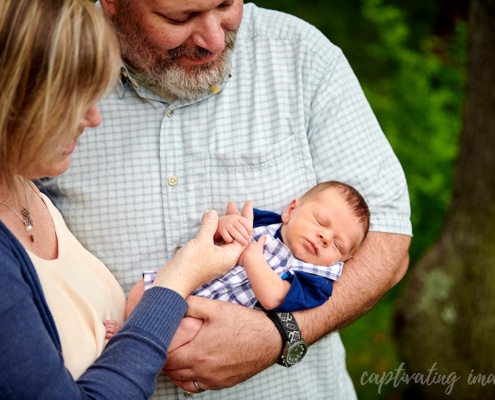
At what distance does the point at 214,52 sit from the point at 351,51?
497 cm

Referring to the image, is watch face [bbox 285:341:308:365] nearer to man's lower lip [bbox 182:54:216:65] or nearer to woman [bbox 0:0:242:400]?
woman [bbox 0:0:242:400]

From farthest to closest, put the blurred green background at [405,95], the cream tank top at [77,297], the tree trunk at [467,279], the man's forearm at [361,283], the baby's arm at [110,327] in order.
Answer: the blurred green background at [405,95], the tree trunk at [467,279], the man's forearm at [361,283], the baby's arm at [110,327], the cream tank top at [77,297]

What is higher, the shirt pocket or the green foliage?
the shirt pocket

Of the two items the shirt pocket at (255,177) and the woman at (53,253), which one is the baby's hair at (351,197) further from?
the woman at (53,253)

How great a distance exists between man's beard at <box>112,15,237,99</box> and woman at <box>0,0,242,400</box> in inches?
24.7

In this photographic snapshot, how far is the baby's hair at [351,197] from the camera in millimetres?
2605

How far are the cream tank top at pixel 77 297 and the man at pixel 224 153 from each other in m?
0.21

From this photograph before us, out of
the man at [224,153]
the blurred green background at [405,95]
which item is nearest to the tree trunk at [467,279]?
the blurred green background at [405,95]

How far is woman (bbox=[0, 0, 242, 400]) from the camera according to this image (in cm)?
178

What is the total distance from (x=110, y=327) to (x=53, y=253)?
290mm

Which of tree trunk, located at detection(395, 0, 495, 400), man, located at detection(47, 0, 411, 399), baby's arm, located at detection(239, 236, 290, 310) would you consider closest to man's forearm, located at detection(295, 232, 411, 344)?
man, located at detection(47, 0, 411, 399)

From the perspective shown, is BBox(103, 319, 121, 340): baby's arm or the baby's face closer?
BBox(103, 319, 121, 340): baby's arm

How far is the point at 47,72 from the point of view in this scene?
70.9 inches

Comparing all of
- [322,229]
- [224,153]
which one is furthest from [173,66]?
[322,229]
